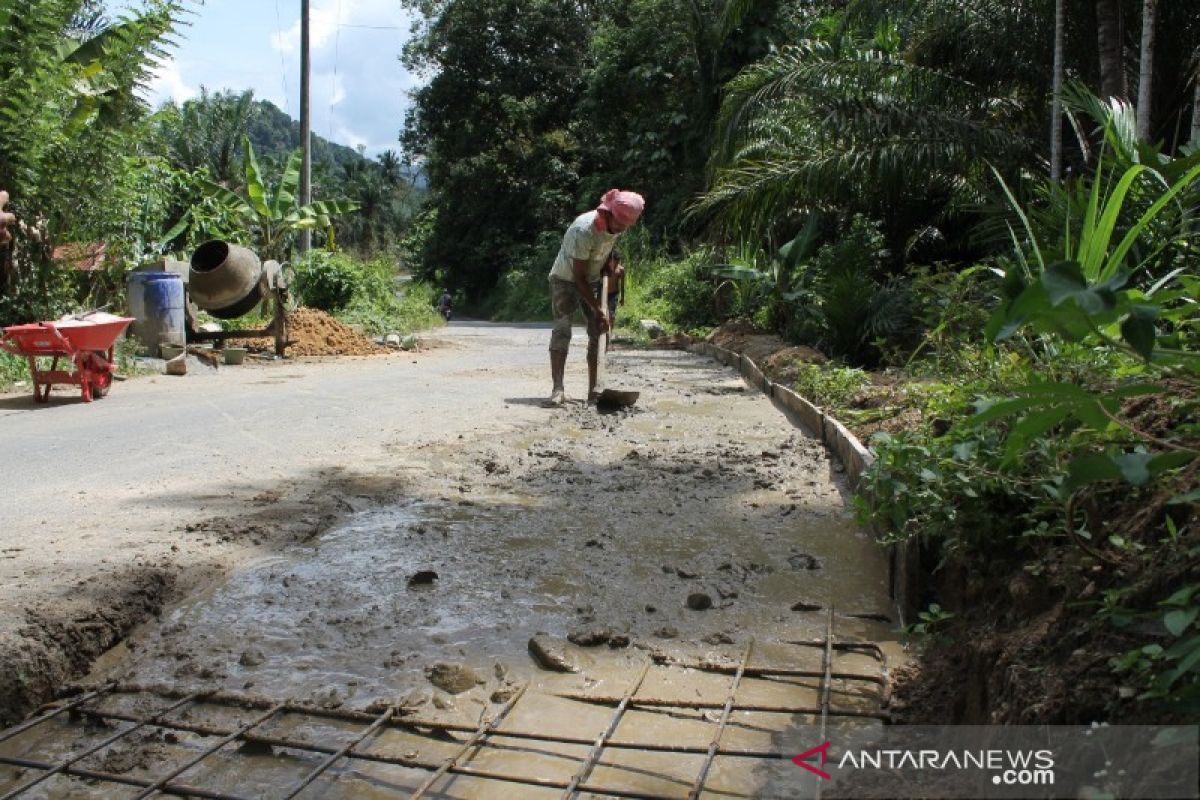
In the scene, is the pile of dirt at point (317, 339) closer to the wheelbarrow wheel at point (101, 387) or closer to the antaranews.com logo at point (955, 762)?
the wheelbarrow wheel at point (101, 387)

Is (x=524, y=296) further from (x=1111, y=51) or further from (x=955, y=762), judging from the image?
(x=955, y=762)

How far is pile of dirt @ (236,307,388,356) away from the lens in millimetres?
13281

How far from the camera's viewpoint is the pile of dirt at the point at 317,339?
43.6ft

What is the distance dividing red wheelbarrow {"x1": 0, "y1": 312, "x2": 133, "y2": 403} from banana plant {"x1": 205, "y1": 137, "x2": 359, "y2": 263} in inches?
280

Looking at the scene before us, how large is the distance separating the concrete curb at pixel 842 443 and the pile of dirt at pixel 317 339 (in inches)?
199

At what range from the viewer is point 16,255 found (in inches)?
422

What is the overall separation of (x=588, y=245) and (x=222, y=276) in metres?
7.04

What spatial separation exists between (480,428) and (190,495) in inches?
93.1

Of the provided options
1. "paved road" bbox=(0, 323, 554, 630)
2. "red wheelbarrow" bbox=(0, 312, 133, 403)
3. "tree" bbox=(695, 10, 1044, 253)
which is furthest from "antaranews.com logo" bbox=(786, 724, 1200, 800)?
"tree" bbox=(695, 10, 1044, 253)

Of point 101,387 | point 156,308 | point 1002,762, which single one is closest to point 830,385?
point 1002,762

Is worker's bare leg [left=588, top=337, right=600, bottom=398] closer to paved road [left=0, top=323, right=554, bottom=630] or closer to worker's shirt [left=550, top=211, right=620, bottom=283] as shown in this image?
worker's shirt [left=550, top=211, right=620, bottom=283]

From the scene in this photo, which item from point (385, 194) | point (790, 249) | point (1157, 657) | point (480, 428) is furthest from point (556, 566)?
point (385, 194)

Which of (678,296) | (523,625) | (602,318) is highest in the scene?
(678,296)

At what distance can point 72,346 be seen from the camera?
311 inches
